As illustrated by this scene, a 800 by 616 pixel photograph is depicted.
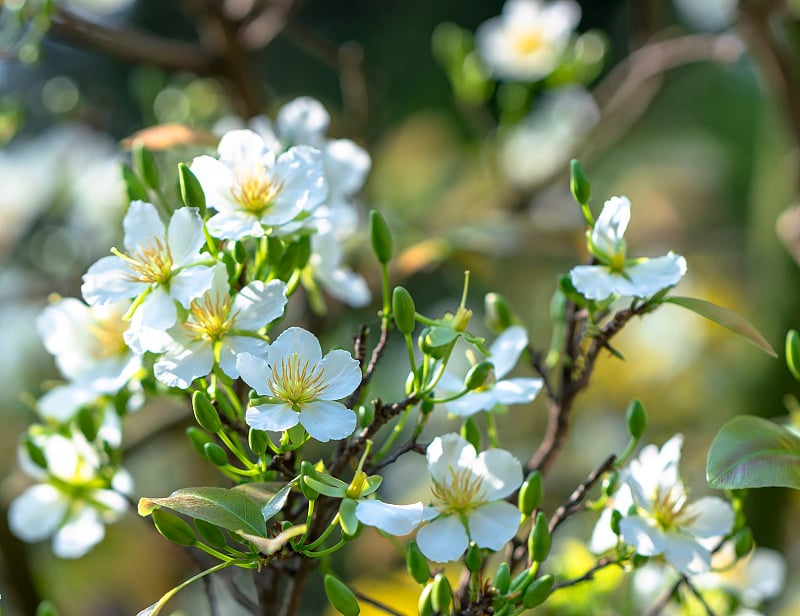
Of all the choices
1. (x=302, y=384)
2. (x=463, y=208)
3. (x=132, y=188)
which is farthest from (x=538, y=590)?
(x=463, y=208)

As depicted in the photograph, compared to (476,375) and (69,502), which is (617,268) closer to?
(476,375)

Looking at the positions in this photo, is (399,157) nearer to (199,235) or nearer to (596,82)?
(596,82)

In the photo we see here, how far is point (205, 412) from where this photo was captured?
0.33m

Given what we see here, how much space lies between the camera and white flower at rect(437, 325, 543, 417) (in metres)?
0.39

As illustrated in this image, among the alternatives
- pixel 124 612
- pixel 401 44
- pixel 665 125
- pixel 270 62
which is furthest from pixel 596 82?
pixel 124 612

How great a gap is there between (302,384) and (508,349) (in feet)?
0.38

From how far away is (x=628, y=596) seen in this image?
52cm

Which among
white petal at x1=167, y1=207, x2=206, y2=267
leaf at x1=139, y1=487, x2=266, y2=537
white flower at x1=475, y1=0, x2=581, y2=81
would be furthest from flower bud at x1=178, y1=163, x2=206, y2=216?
white flower at x1=475, y1=0, x2=581, y2=81

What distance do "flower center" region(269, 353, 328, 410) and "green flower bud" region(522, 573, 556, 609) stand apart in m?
0.10

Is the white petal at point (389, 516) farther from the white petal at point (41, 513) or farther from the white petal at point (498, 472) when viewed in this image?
the white petal at point (41, 513)

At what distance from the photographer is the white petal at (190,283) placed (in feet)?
1.14

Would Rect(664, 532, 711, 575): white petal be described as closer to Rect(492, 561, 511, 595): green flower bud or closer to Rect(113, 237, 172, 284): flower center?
Rect(492, 561, 511, 595): green flower bud

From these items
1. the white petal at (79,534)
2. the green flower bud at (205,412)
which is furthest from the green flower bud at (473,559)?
the white petal at (79,534)

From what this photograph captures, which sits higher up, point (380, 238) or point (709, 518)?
point (380, 238)
